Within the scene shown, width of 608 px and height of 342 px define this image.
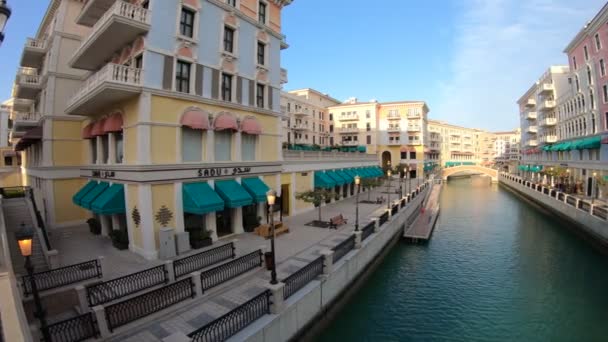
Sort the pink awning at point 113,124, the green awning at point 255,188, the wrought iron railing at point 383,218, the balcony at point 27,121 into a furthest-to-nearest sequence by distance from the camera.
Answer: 1. the balcony at point 27,121
2. the wrought iron railing at point 383,218
3. the green awning at point 255,188
4. the pink awning at point 113,124

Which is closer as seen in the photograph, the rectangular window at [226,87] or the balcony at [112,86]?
the balcony at [112,86]

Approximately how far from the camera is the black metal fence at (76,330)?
754 centimetres

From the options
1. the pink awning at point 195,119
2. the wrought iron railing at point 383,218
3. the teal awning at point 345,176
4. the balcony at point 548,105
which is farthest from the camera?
the balcony at point 548,105

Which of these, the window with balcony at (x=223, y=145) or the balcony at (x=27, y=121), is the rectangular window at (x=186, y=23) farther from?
the balcony at (x=27, y=121)

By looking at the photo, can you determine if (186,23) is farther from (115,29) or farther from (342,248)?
(342,248)

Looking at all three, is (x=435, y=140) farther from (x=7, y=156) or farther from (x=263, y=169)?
(x=7, y=156)

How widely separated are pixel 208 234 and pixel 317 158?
50.6 feet

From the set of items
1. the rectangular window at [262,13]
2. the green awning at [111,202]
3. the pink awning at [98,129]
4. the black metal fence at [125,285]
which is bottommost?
the black metal fence at [125,285]

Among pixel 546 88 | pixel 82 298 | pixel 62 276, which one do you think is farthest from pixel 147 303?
pixel 546 88

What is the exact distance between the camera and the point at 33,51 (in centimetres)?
2339

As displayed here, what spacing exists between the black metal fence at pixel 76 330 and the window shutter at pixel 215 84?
12.3 metres

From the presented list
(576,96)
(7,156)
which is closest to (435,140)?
(576,96)

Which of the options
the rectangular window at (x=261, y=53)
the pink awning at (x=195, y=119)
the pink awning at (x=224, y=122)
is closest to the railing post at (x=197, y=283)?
the pink awning at (x=195, y=119)

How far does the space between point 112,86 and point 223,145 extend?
6529 millimetres
